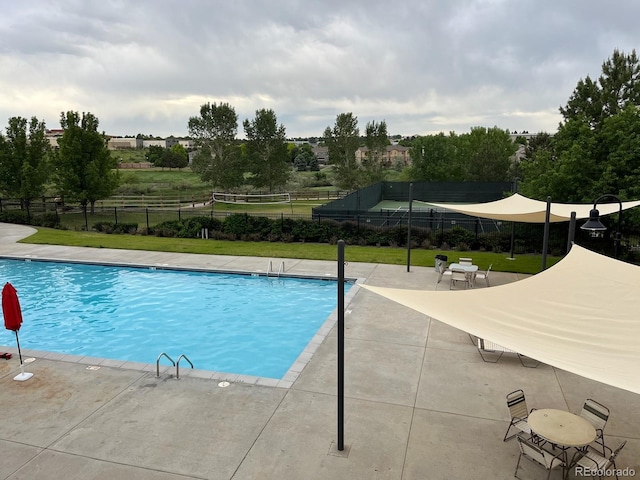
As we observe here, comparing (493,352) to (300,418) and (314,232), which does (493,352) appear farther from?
(314,232)

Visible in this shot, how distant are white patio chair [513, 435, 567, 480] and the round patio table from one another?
167mm

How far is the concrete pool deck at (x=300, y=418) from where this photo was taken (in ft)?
18.7

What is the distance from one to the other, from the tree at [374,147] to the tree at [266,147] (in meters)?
11.2

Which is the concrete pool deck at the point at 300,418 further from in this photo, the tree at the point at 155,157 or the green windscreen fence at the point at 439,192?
the tree at the point at 155,157

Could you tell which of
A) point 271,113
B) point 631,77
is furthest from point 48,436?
point 271,113

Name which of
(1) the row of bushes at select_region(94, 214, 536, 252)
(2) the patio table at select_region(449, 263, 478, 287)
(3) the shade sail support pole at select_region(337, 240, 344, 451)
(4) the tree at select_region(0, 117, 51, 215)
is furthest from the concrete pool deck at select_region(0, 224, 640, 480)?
(4) the tree at select_region(0, 117, 51, 215)

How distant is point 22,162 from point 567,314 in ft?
106

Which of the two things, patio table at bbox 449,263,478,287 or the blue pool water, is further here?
patio table at bbox 449,263,478,287

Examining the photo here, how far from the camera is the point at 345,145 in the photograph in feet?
185

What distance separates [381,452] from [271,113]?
5143 cm

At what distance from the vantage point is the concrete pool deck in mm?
5711

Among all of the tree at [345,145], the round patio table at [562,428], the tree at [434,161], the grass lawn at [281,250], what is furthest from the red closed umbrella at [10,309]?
the tree at [434,161]

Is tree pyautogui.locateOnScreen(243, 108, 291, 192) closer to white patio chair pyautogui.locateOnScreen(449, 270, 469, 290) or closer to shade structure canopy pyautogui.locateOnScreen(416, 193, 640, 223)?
shade structure canopy pyautogui.locateOnScreen(416, 193, 640, 223)

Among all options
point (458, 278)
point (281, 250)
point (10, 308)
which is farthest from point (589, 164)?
point (10, 308)
